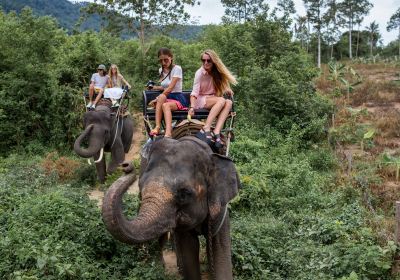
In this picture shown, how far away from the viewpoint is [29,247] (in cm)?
528

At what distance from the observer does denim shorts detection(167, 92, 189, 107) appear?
21.0 ft

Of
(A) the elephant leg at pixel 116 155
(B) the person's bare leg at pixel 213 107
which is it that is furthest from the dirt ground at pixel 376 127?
(A) the elephant leg at pixel 116 155

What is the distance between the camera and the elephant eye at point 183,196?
14.1ft

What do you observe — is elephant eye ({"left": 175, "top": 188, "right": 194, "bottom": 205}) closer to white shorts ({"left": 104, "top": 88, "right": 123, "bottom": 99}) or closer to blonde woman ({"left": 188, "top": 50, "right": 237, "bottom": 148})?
blonde woman ({"left": 188, "top": 50, "right": 237, "bottom": 148})

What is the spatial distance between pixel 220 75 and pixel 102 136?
4.71m

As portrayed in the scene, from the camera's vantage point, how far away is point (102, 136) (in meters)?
10.0

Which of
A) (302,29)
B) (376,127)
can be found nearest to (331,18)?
(302,29)

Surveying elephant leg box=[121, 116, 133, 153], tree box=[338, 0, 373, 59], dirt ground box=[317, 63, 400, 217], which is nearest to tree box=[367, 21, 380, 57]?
tree box=[338, 0, 373, 59]

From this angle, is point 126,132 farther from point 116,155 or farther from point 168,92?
point 168,92

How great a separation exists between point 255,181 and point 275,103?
19.4 feet

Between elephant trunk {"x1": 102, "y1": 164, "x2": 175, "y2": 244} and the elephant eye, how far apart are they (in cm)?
12

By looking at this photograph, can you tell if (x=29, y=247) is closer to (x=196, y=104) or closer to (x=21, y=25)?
(x=196, y=104)

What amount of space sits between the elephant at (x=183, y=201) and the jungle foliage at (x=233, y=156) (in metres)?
0.72

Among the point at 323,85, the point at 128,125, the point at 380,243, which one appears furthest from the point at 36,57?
the point at 323,85
